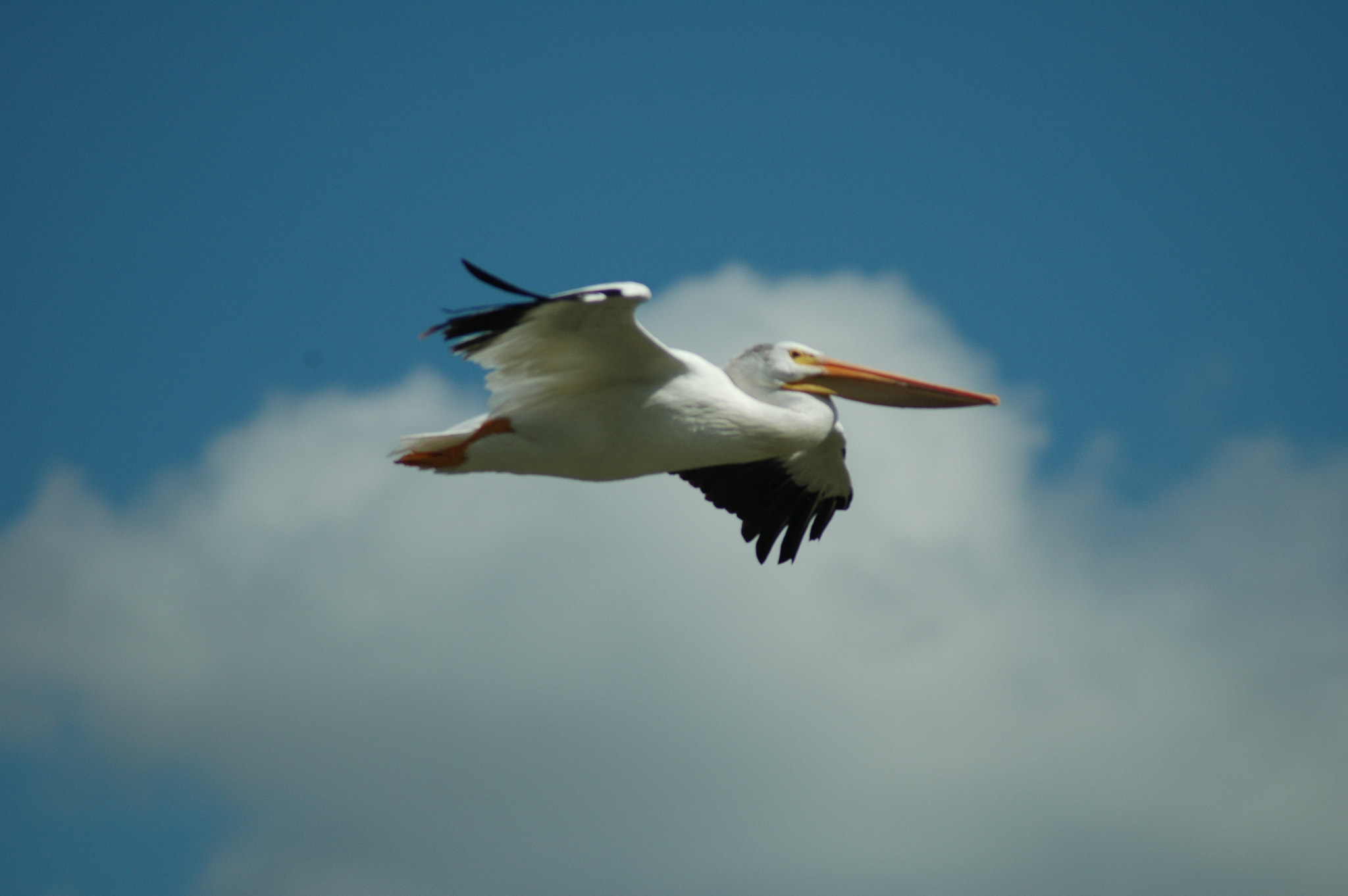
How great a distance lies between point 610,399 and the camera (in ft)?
28.8

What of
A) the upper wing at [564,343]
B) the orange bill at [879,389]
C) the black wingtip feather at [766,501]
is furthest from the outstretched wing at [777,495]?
the upper wing at [564,343]

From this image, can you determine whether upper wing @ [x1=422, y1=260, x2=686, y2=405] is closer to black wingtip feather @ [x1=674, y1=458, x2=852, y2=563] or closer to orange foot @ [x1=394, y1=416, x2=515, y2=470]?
orange foot @ [x1=394, y1=416, x2=515, y2=470]

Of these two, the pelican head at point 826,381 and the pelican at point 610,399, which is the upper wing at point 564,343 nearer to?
the pelican at point 610,399

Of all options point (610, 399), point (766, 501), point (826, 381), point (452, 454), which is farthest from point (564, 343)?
point (766, 501)

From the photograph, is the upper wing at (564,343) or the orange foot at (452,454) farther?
the orange foot at (452,454)

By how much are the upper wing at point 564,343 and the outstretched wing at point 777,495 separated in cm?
241

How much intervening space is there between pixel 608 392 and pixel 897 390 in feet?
7.57

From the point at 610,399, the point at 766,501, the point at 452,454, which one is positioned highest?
the point at 766,501

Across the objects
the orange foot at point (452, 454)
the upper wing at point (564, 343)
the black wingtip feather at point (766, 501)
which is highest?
the black wingtip feather at point (766, 501)

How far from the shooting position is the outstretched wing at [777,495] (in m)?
11.0

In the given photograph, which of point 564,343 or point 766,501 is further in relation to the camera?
point 766,501

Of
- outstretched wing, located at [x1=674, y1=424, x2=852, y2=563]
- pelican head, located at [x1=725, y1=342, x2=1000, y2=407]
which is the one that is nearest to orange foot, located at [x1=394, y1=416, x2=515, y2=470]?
pelican head, located at [x1=725, y1=342, x2=1000, y2=407]

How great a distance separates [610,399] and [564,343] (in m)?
0.51

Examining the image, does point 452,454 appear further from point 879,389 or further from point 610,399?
point 879,389
